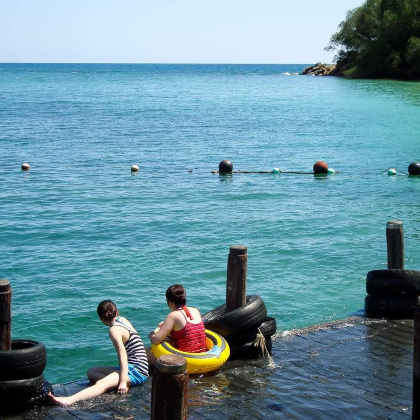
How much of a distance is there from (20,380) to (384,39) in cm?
9936

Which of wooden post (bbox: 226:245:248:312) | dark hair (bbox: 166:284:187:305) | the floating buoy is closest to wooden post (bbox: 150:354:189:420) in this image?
dark hair (bbox: 166:284:187:305)

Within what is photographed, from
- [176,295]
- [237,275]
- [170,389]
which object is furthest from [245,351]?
[170,389]

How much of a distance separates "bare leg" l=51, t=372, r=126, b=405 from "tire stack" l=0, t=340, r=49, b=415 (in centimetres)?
24

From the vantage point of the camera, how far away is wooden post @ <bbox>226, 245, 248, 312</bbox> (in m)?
9.94

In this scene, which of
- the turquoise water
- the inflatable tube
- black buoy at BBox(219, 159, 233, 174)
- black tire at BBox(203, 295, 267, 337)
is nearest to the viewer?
the inflatable tube

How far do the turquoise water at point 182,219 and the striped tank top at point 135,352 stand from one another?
3.58m

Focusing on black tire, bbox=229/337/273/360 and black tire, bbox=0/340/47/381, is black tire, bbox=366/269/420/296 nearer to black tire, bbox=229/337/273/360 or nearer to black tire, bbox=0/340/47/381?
black tire, bbox=229/337/273/360

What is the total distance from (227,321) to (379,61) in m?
96.6

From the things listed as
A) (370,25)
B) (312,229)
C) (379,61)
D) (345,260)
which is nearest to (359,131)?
(312,229)

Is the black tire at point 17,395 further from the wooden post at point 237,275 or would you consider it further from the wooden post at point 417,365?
the wooden post at point 417,365

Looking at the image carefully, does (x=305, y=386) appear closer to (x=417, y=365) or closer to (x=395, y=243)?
(x=417, y=365)

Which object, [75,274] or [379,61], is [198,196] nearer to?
[75,274]

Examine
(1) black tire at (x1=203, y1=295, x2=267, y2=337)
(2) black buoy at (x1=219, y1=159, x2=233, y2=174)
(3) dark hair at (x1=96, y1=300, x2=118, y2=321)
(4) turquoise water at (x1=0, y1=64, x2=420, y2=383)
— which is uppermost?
(3) dark hair at (x1=96, y1=300, x2=118, y2=321)

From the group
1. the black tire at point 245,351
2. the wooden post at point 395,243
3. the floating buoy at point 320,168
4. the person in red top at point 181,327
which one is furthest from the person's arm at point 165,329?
Result: the floating buoy at point 320,168
